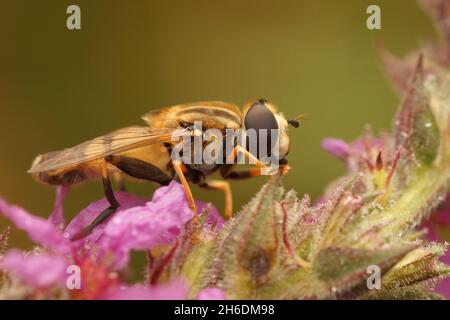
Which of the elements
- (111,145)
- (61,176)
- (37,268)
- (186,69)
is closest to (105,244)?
(37,268)

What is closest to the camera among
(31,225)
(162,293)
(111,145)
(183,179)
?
(162,293)

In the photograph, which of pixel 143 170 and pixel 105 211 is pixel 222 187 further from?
pixel 105 211

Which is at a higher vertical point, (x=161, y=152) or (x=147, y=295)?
(x=161, y=152)

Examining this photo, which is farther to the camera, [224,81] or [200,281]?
[224,81]

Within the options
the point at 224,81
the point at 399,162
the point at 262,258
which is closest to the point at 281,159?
the point at 399,162

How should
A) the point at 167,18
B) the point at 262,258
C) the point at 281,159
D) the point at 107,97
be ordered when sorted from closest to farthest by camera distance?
the point at 262,258, the point at 281,159, the point at 107,97, the point at 167,18

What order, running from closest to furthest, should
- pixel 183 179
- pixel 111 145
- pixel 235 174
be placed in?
pixel 183 179
pixel 111 145
pixel 235 174

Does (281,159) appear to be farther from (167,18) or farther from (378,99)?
(167,18)
